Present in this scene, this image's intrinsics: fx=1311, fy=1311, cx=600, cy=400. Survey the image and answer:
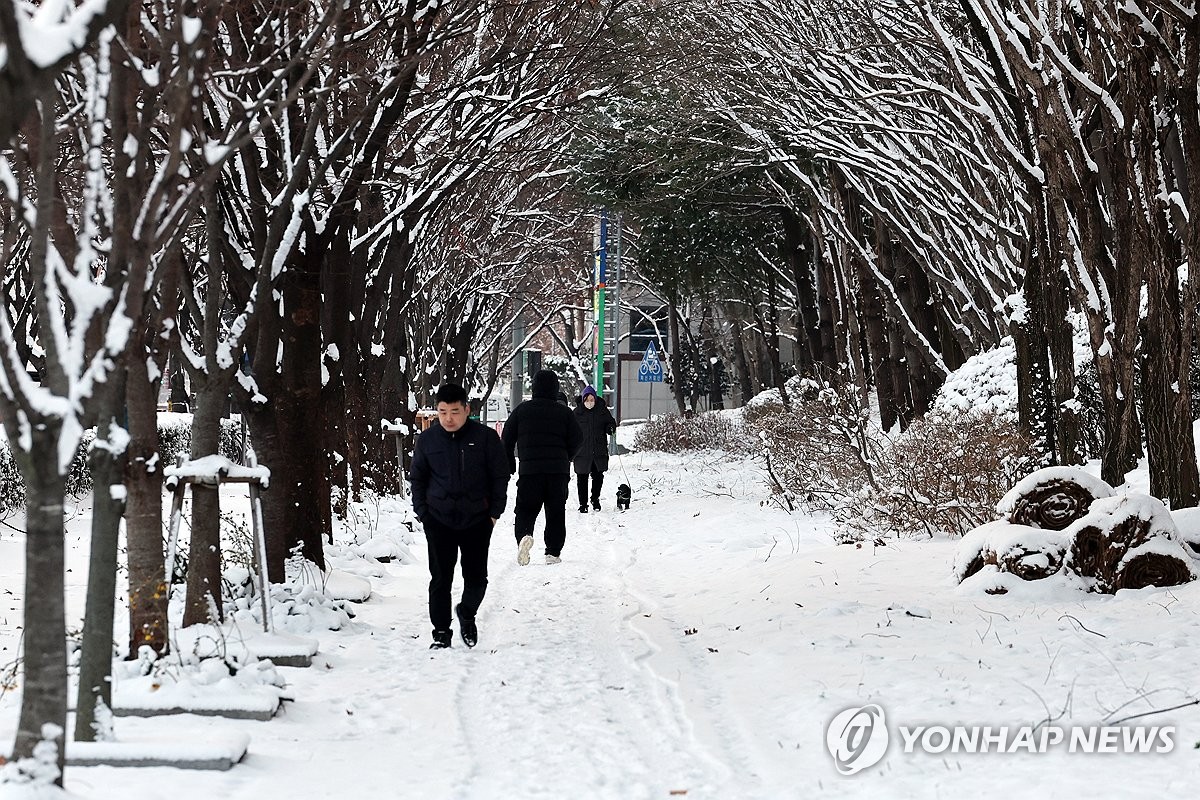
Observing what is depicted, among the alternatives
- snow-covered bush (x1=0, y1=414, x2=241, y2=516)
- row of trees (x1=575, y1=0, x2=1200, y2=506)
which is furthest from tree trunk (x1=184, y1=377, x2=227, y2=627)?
row of trees (x1=575, y1=0, x2=1200, y2=506)

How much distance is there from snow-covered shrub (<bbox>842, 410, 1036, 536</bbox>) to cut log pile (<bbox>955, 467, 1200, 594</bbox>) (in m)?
2.18

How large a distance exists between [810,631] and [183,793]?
14.4ft

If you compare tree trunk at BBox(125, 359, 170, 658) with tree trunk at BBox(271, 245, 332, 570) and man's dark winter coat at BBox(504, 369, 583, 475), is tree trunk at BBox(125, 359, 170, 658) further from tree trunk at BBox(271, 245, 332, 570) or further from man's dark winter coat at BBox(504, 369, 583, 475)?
man's dark winter coat at BBox(504, 369, 583, 475)

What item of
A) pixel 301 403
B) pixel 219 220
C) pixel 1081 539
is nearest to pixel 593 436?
pixel 301 403

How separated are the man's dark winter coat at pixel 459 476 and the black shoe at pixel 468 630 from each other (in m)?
0.58

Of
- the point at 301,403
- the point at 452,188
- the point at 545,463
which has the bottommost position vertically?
the point at 545,463

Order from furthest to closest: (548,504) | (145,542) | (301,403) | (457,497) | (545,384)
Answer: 1. (545,384)
2. (548,504)
3. (301,403)
4. (457,497)
5. (145,542)

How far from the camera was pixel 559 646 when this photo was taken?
8320 mm

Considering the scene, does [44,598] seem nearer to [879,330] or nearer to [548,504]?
[548,504]

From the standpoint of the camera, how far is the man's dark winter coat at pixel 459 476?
852 centimetres

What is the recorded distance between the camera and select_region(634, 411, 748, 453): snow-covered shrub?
30.7m

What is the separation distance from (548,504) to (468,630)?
4.66 m

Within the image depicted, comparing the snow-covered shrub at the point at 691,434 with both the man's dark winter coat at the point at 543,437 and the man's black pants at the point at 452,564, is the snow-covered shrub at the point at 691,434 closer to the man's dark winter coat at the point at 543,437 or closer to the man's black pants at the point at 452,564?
the man's dark winter coat at the point at 543,437

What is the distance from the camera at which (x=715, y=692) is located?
696cm
